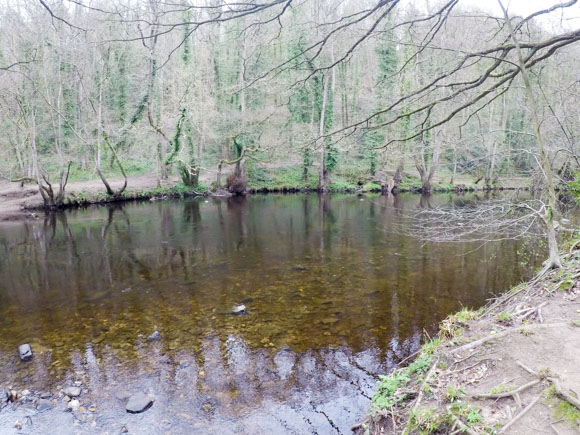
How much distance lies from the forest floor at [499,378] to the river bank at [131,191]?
15792 millimetres

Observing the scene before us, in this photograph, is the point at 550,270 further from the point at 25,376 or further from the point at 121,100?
the point at 121,100

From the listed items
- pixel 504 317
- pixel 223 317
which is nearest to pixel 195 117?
pixel 223 317

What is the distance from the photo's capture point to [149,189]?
92.7 ft

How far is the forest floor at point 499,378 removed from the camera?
329 centimetres

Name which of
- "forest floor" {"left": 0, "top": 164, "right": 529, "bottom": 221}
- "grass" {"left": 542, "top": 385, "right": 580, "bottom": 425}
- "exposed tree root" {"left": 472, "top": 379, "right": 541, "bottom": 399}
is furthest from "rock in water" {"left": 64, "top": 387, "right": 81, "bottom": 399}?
"forest floor" {"left": 0, "top": 164, "right": 529, "bottom": 221}

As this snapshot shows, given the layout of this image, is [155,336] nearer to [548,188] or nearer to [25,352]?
[25,352]

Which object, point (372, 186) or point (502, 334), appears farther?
point (372, 186)

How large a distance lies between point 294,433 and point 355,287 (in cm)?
529

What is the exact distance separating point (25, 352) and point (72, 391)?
159cm

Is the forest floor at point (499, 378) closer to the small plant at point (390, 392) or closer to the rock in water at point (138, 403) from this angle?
the small plant at point (390, 392)

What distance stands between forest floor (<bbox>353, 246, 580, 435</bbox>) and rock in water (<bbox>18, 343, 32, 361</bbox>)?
5.14 m

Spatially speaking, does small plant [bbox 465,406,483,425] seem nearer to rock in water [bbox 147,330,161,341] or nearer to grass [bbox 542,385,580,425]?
grass [bbox 542,385,580,425]

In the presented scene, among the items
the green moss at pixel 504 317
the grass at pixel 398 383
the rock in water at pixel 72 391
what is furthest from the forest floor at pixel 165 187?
the rock in water at pixel 72 391

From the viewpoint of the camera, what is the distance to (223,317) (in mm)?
8062
